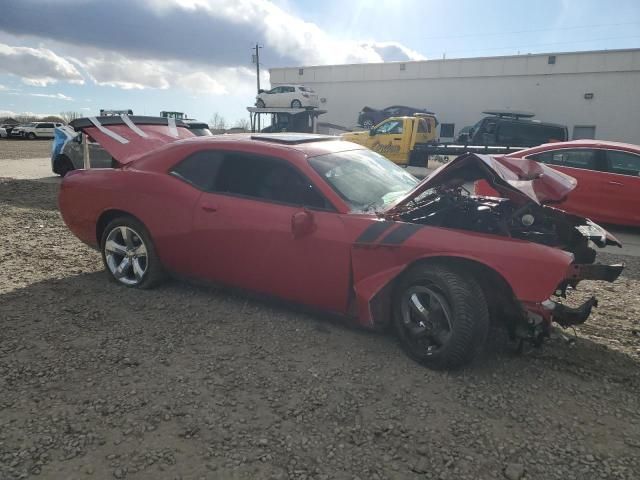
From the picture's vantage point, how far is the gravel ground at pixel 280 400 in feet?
7.82

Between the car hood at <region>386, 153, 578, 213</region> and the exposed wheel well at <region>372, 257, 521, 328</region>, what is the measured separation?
523mm

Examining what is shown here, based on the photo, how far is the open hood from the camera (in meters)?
4.86

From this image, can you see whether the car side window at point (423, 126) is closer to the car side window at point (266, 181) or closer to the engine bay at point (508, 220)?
the car side window at point (266, 181)

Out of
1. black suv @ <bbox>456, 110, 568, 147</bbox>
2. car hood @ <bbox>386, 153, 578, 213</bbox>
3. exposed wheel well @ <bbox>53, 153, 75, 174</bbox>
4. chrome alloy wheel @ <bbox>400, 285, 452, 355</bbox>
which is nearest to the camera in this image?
chrome alloy wheel @ <bbox>400, 285, 452, 355</bbox>

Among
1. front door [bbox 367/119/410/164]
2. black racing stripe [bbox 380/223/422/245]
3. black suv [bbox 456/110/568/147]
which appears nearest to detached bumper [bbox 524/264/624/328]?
black racing stripe [bbox 380/223/422/245]

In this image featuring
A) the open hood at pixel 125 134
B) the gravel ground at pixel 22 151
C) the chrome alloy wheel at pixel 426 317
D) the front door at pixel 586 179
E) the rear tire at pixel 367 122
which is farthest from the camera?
the rear tire at pixel 367 122

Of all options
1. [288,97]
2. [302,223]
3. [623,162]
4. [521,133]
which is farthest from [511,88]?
[302,223]

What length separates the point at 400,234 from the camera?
3.30 metres

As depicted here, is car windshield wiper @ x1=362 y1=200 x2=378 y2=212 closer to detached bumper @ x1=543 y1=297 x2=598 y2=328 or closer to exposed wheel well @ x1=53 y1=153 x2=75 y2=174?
detached bumper @ x1=543 y1=297 x2=598 y2=328

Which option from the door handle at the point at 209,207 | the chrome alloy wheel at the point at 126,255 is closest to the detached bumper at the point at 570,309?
the door handle at the point at 209,207

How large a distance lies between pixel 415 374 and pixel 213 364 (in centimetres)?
134

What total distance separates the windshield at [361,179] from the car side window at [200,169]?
2.94 ft

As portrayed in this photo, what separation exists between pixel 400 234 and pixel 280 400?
132 cm

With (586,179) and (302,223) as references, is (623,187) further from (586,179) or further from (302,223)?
(302,223)
